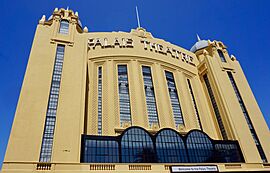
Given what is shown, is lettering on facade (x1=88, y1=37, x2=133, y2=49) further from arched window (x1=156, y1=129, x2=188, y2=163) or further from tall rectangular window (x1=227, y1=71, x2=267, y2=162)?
arched window (x1=156, y1=129, x2=188, y2=163)

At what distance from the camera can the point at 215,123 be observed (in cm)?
3634

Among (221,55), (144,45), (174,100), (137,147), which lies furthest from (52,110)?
(221,55)

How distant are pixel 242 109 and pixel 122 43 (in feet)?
76.6

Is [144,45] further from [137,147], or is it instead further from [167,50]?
[137,147]

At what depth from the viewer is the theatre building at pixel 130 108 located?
23.4 m

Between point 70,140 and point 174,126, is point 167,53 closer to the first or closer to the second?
point 174,126

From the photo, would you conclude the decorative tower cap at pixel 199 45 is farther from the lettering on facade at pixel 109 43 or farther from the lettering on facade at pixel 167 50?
the lettering on facade at pixel 109 43

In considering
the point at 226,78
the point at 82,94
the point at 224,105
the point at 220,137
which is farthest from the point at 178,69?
the point at 82,94

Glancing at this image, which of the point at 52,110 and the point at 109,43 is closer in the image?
the point at 52,110

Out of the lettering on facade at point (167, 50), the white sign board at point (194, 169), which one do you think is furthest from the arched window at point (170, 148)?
the lettering on facade at point (167, 50)

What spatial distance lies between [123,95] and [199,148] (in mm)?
13813

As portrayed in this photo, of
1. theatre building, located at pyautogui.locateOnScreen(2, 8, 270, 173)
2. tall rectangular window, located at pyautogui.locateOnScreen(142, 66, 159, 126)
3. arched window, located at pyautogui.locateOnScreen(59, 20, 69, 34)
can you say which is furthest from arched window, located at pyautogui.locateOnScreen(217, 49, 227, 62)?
arched window, located at pyautogui.locateOnScreen(59, 20, 69, 34)

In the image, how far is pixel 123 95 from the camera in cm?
3544

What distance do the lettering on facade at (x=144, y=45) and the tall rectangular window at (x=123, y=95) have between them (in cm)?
481
